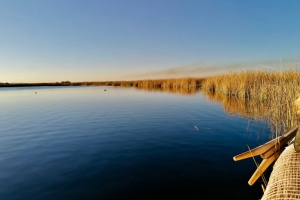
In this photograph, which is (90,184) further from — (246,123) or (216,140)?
(246,123)

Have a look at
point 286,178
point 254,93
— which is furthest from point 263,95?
point 286,178

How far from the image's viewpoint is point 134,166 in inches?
188

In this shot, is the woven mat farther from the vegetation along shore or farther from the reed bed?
the reed bed

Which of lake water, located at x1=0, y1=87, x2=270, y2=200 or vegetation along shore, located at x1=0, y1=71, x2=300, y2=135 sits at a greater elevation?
vegetation along shore, located at x1=0, y1=71, x2=300, y2=135

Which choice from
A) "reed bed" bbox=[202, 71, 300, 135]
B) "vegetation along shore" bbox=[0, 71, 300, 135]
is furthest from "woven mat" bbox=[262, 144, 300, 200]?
"reed bed" bbox=[202, 71, 300, 135]

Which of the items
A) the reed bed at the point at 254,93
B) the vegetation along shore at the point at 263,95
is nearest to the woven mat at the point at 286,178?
the vegetation along shore at the point at 263,95

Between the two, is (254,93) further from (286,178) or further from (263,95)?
(286,178)

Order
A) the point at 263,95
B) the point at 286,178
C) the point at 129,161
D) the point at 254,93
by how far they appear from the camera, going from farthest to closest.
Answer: the point at 254,93 → the point at 263,95 → the point at 129,161 → the point at 286,178

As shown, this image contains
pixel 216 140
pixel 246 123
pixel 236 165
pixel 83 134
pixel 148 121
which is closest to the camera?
pixel 236 165

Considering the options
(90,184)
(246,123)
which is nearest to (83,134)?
(90,184)

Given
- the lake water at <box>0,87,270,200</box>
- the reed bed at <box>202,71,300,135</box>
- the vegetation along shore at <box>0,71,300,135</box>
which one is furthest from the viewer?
the reed bed at <box>202,71,300,135</box>

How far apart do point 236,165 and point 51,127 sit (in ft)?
25.7

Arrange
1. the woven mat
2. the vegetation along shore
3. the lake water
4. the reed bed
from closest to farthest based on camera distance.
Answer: the woven mat → the lake water → the vegetation along shore → the reed bed

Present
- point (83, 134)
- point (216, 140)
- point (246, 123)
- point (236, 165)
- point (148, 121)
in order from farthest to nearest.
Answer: point (148, 121)
point (246, 123)
point (83, 134)
point (216, 140)
point (236, 165)
